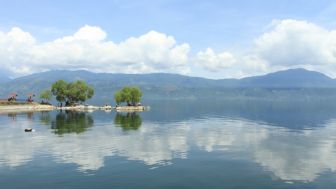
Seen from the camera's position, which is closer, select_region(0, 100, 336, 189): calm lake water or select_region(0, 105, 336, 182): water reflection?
select_region(0, 100, 336, 189): calm lake water

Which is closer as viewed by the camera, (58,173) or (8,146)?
(58,173)

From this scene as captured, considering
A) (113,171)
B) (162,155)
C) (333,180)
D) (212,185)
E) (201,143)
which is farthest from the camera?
(201,143)

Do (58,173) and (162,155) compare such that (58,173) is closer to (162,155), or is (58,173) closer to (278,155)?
(162,155)

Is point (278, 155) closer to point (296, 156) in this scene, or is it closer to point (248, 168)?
point (296, 156)

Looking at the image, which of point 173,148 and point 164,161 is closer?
point 164,161

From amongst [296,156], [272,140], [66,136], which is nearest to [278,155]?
[296,156]

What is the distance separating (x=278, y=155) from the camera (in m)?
88.4

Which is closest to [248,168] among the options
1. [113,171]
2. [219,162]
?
[219,162]

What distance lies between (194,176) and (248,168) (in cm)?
1320

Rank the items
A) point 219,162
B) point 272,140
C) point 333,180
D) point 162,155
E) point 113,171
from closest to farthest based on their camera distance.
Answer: point 333,180
point 113,171
point 219,162
point 162,155
point 272,140

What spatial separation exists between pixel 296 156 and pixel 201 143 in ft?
91.6

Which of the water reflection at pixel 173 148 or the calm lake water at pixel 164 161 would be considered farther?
the water reflection at pixel 173 148

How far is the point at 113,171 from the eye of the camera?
Answer: 69.9 m

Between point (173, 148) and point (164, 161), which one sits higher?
point (173, 148)
